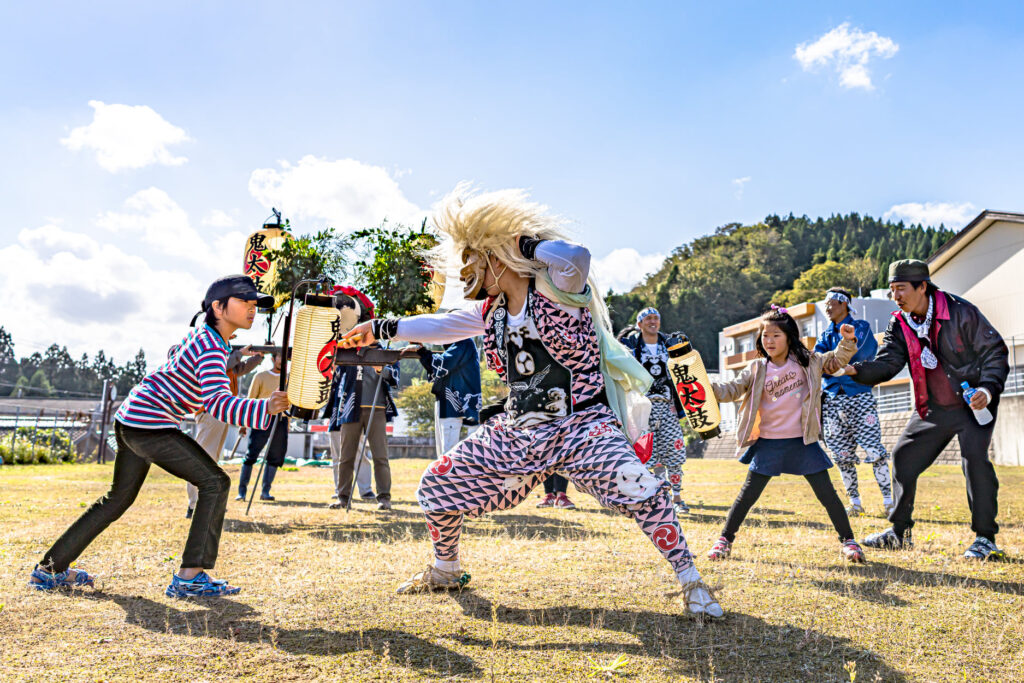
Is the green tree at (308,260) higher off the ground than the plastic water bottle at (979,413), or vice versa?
the green tree at (308,260)

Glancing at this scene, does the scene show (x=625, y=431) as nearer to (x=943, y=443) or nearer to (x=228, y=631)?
(x=228, y=631)

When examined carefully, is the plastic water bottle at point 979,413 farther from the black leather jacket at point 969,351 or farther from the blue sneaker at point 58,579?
the blue sneaker at point 58,579

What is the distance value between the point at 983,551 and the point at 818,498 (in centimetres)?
110

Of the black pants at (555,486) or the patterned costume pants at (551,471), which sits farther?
the black pants at (555,486)

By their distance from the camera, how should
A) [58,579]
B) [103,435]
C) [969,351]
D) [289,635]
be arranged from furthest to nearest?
[103,435], [969,351], [58,579], [289,635]

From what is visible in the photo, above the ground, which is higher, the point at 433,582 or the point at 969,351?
the point at 969,351

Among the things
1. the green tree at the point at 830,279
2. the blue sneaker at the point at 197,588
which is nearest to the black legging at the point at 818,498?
the blue sneaker at the point at 197,588

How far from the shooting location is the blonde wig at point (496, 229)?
152 inches

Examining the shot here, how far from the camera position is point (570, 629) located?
3.38 m

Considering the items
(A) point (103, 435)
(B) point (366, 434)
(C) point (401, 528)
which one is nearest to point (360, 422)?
(B) point (366, 434)

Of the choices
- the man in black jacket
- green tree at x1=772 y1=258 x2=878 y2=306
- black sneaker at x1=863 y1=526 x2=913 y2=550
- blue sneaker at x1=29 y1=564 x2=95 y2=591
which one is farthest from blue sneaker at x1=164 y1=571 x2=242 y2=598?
green tree at x1=772 y1=258 x2=878 y2=306

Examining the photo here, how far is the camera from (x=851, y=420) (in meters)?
7.79

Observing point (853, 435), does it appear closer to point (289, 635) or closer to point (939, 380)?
point (939, 380)

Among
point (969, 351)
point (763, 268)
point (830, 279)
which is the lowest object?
point (969, 351)
